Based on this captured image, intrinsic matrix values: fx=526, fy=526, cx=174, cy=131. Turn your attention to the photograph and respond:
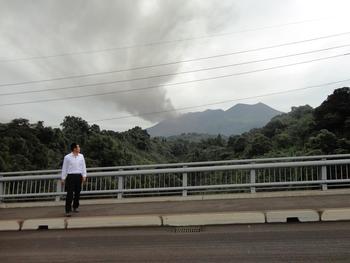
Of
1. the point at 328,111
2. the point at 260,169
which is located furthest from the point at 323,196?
the point at 328,111

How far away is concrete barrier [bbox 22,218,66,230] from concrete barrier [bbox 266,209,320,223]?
457 centimetres

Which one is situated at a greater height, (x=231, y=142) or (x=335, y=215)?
(x=231, y=142)

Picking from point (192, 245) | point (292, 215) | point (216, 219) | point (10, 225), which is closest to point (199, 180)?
point (216, 219)

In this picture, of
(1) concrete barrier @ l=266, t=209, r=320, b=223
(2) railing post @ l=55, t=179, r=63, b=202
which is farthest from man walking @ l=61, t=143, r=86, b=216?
(1) concrete barrier @ l=266, t=209, r=320, b=223

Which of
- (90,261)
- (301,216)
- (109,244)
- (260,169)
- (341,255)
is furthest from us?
(260,169)

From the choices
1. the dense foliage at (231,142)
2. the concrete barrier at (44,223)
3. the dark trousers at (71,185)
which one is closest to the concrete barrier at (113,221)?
the concrete barrier at (44,223)

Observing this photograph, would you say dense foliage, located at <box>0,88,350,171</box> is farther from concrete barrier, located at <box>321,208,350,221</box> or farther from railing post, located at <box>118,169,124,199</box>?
concrete barrier, located at <box>321,208,350,221</box>

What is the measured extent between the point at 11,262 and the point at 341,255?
211 inches

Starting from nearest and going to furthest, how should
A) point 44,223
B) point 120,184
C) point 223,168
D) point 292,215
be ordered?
point 292,215, point 44,223, point 223,168, point 120,184

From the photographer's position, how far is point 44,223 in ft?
39.4

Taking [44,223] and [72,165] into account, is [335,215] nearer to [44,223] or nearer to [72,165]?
[72,165]

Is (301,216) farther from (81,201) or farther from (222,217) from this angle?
(81,201)

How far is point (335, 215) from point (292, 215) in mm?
820

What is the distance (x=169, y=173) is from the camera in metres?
16.0
